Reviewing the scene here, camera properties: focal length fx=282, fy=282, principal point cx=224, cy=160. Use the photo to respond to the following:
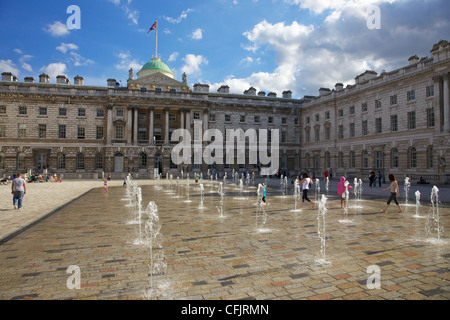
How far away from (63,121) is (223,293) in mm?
48214

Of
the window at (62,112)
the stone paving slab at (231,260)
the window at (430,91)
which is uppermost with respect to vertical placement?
the window at (62,112)

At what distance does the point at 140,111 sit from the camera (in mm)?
47688

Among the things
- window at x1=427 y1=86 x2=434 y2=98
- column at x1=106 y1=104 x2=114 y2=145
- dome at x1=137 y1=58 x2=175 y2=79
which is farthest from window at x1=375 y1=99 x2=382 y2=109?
column at x1=106 y1=104 x2=114 y2=145

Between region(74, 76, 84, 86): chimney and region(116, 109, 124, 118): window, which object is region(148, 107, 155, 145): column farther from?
region(74, 76, 84, 86): chimney

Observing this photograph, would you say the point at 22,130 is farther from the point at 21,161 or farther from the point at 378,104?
the point at 378,104

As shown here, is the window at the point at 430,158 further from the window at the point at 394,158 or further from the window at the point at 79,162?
the window at the point at 79,162

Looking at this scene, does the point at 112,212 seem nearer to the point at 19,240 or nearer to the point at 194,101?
the point at 19,240

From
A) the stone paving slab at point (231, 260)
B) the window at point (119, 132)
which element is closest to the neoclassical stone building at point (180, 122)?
the window at point (119, 132)

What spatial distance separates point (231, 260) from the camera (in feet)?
18.9

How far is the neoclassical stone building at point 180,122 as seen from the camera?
113ft

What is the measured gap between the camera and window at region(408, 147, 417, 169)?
31812 millimetres

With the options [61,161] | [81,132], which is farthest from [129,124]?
[61,161]

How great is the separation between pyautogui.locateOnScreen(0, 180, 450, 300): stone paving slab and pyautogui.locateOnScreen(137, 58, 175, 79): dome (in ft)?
154

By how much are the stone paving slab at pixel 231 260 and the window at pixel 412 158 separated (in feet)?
85.4
